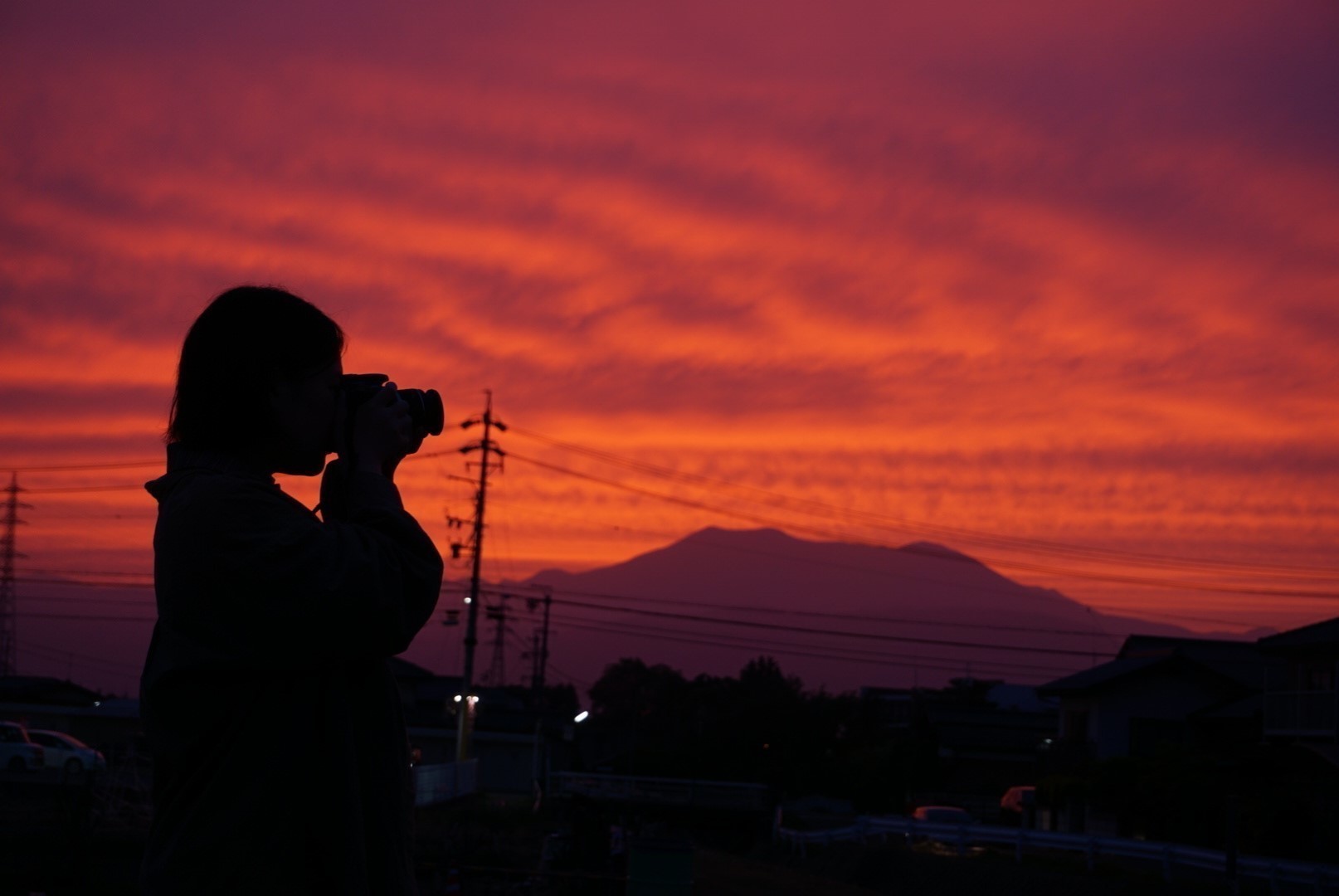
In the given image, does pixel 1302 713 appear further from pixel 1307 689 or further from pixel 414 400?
pixel 414 400

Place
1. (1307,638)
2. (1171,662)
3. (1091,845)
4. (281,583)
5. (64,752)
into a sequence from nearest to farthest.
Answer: (281,583)
(1091,845)
(1307,638)
(64,752)
(1171,662)

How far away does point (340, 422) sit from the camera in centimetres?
183

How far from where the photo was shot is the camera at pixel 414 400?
184 centimetres

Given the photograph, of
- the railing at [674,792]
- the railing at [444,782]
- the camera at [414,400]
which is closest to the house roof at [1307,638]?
the railing at [674,792]

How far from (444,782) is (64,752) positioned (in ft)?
32.6

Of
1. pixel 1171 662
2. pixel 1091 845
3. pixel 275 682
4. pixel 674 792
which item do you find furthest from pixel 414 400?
pixel 1171 662

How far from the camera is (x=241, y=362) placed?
179 centimetres

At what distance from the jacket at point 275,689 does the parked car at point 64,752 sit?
32989mm

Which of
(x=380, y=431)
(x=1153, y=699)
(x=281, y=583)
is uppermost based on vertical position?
(x=380, y=431)

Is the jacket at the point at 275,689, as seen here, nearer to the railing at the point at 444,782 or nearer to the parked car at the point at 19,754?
the railing at the point at 444,782

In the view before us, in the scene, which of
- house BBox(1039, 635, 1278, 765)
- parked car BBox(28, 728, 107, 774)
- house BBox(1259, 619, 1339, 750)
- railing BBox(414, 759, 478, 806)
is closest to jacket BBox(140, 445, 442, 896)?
house BBox(1259, 619, 1339, 750)

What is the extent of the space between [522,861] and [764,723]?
130 feet

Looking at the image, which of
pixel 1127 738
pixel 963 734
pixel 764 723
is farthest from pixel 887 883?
pixel 764 723

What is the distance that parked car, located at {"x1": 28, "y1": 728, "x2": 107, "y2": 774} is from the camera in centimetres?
3238
